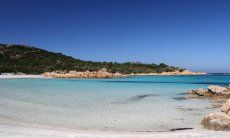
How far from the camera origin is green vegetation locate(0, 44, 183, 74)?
10200 cm

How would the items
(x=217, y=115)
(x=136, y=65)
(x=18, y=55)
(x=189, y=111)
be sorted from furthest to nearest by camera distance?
(x=136, y=65)
(x=18, y=55)
(x=189, y=111)
(x=217, y=115)

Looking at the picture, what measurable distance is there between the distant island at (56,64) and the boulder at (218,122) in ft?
256

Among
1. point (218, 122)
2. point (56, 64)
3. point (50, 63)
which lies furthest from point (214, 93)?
point (50, 63)

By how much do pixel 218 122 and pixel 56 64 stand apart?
99.6 meters

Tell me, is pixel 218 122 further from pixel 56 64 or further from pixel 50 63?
pixel 50 63

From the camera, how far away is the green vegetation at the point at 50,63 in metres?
102

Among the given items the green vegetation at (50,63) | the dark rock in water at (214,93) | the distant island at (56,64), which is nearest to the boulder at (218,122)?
the dark rock in water at (214,93)

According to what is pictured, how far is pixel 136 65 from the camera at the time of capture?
131 metres

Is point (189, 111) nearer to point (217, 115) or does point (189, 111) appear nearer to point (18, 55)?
point (217, 115)

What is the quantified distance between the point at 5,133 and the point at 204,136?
5.96 meters

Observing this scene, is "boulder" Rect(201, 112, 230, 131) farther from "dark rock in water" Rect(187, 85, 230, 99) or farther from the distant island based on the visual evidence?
the distant island

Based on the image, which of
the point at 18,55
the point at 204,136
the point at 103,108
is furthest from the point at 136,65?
the point at 204,136

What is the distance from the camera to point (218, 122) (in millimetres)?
11656

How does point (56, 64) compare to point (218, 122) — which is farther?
point (56, 64)
